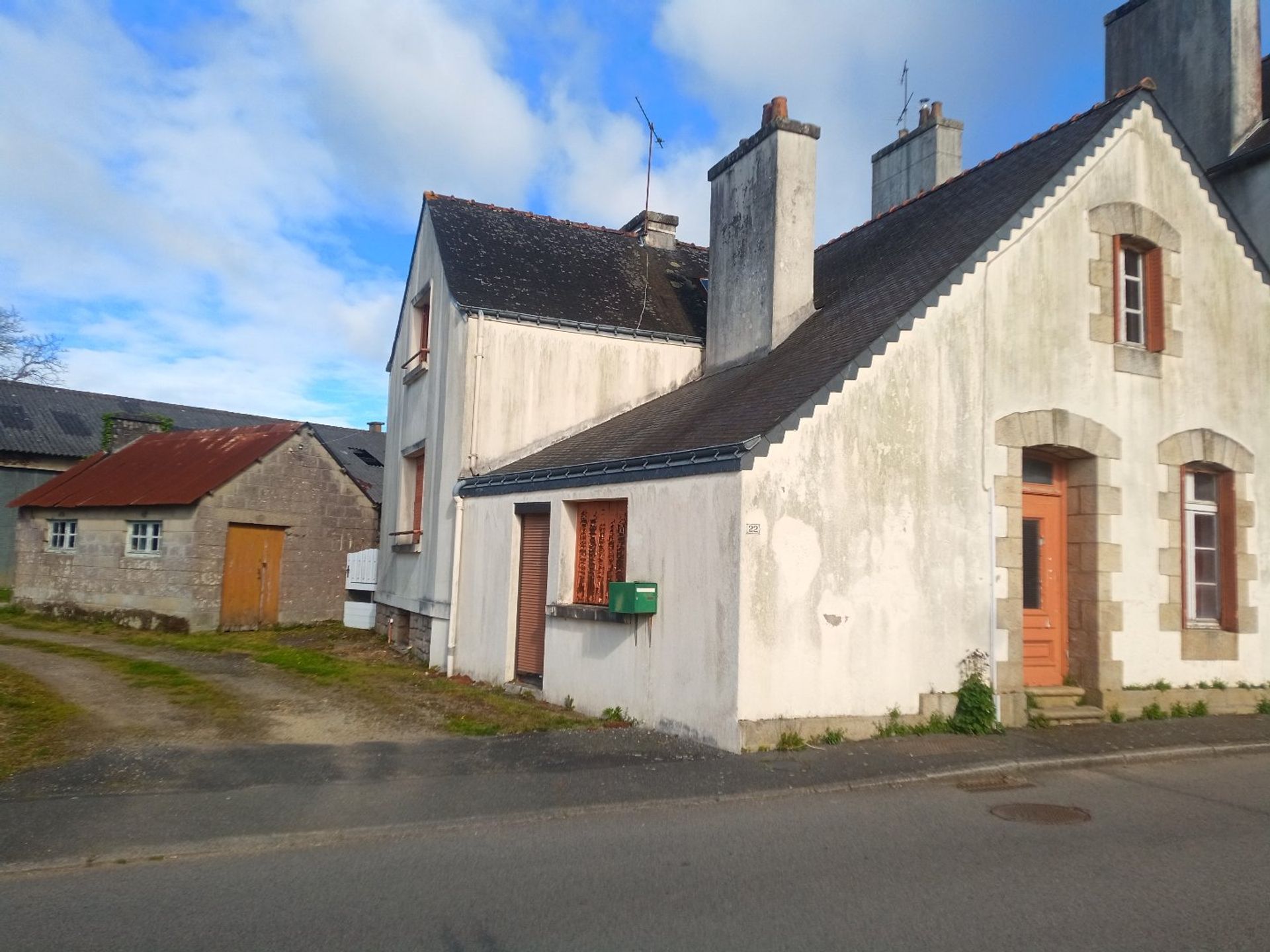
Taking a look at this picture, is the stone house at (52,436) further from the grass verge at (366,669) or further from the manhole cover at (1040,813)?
the manhole cover at (1040,813)

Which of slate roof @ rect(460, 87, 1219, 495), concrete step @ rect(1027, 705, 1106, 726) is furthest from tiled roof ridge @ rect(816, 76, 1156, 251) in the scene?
concrete step @ rect(1027, 705, 1106, 726)

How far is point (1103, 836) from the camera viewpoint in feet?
21.1

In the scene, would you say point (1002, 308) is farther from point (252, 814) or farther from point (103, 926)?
point (103, 926)

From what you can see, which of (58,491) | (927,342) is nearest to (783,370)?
(927,342)

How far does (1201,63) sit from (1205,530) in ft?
23.3

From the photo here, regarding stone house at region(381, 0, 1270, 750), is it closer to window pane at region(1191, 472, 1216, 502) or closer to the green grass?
window pane at region(1191, 472, 1216, 502)

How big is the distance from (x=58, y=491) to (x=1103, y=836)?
22.0m

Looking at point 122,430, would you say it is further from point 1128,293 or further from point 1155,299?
point 1155,299

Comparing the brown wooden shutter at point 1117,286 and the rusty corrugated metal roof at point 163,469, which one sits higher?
the brown wooden shutter at point 1117,286

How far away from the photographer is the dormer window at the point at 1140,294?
1135 centimetres

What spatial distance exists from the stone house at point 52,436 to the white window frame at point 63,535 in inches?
154

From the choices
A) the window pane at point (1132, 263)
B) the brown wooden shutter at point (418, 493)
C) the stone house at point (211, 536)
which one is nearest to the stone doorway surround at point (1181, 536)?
the window pane at point (1132, 263)

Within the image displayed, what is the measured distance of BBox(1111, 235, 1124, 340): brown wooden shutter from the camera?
36.7ft

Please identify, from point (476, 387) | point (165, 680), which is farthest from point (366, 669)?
point (476, 387)
